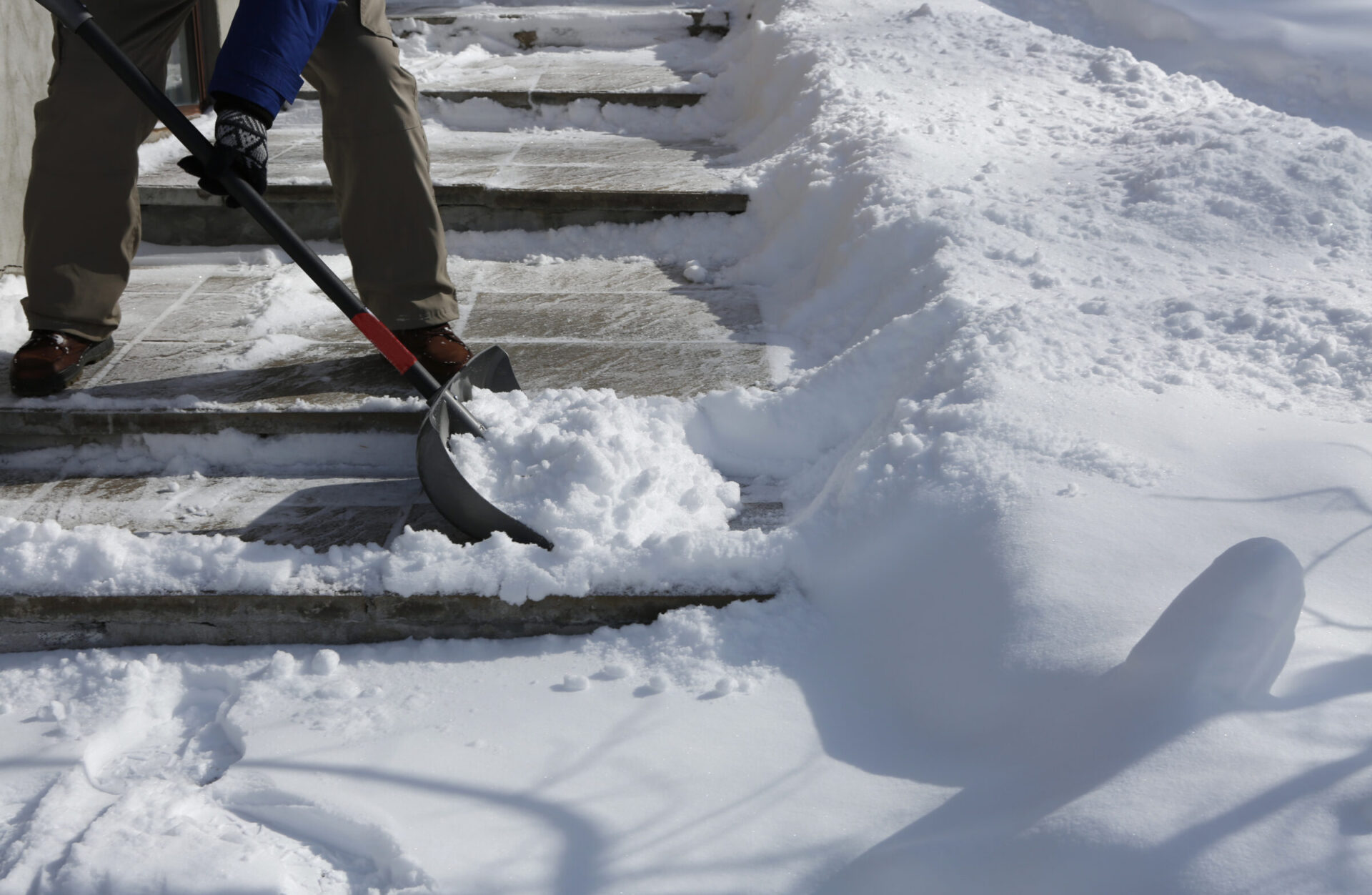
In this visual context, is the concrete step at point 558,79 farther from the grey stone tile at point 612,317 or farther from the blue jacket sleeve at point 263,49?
the blue jacket sleeve at point 263,49

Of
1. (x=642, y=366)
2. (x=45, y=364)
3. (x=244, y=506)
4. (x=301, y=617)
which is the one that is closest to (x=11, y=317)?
(x=45, y=364)

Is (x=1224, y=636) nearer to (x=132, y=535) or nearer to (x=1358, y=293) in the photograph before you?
(x=1358, y=293)

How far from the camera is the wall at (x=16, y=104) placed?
3047mm

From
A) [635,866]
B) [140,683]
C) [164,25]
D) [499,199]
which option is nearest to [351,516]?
[140,683]

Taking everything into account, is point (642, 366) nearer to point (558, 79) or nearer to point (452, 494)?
point (452, 494)

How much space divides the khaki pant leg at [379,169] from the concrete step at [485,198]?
3.17ft

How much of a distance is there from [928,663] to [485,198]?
7.79 feet

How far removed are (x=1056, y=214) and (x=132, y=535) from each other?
221 cm

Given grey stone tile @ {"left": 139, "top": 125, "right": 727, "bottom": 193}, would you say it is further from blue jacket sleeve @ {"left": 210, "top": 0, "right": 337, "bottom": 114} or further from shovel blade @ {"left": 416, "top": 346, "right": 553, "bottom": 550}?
shovel blade @ {"left": 416, "top": 346, "right": 553, "bottom": 550}

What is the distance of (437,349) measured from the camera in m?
2.48

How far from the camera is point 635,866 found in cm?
139

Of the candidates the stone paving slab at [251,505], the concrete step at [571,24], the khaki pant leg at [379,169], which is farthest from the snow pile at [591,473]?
the concrete step at [571,24]

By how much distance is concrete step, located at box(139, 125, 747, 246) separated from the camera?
3.38 meters

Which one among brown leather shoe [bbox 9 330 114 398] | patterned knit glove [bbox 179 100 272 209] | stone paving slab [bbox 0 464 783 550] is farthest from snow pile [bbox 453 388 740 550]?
brown leather shoe [bbox 9 330 114 398]
